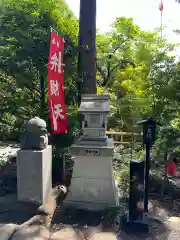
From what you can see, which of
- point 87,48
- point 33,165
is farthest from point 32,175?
point 87,48

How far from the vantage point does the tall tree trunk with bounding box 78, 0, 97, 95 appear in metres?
5.73

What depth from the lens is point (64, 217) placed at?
12.8 feet

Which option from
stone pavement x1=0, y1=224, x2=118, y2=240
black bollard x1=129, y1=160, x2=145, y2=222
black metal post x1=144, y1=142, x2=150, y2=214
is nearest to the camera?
stone pavement x1=0, y1=224, x2=118, y2=240

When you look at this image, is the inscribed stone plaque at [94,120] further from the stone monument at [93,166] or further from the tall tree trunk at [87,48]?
the tall tree trunk at [87,48]

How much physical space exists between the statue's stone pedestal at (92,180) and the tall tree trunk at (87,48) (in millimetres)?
2100

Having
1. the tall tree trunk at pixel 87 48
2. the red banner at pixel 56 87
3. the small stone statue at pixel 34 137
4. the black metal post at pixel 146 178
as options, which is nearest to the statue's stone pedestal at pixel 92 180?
the black metal post at pixel 146 178

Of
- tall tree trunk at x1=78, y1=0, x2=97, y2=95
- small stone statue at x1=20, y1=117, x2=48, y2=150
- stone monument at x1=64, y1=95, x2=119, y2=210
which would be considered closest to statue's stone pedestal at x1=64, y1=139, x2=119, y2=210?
stone monument at x1=64, y1=95, x2=119, y2=210

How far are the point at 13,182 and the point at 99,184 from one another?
220 cm

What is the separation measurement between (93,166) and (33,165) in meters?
1.03

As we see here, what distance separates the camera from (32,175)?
13.7 ft

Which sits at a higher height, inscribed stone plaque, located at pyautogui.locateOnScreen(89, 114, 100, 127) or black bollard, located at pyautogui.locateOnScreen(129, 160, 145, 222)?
inscribed stone plaque, located at pyautogui.locateOnScreen(89, 114, 100, 127)

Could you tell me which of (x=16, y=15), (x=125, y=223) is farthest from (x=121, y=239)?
(x=16, y=15)

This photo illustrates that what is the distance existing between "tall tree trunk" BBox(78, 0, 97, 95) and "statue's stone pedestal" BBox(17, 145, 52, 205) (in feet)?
7.14

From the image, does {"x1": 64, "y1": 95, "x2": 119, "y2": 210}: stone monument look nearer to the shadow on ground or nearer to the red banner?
the shadow on ground
